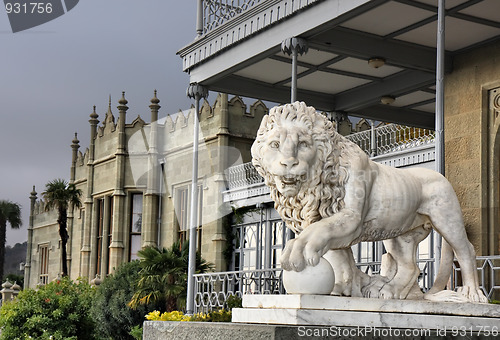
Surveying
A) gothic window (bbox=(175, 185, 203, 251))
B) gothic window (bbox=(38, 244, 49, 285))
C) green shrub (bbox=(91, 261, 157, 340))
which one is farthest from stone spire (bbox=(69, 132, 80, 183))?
green shrub (bbox=(91, 261, 157, 340))

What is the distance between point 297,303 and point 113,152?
1028 inches

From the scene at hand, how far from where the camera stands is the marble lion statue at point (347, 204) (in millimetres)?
3924

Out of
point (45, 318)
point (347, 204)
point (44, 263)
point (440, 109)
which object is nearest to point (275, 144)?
point (347, 204)

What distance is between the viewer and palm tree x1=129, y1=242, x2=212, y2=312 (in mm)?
17438

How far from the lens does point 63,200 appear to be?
105 feet

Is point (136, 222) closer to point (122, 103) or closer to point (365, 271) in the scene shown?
point (122, 103)

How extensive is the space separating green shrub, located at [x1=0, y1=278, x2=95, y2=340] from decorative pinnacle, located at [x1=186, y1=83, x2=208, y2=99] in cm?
463

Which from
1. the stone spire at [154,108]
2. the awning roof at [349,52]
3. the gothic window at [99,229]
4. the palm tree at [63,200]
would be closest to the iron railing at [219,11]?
the awning roof at [349,52]

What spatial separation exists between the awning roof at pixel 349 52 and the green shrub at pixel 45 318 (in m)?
5.10

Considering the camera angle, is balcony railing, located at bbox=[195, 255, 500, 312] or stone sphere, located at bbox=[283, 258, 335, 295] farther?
balcony railing, located at bbox=[195, 255, 500, 312]

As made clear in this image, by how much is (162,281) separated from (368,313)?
14259mm

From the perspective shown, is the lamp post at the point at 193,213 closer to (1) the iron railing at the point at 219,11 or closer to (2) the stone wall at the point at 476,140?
(1) the iron railing at the point at 219,11

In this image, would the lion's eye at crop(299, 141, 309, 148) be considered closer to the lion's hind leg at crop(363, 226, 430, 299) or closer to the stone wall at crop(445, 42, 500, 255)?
the lion's hind leg at crop(363, 226, 430, 299)

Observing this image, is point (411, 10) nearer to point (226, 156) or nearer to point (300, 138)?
point (300, 138)
